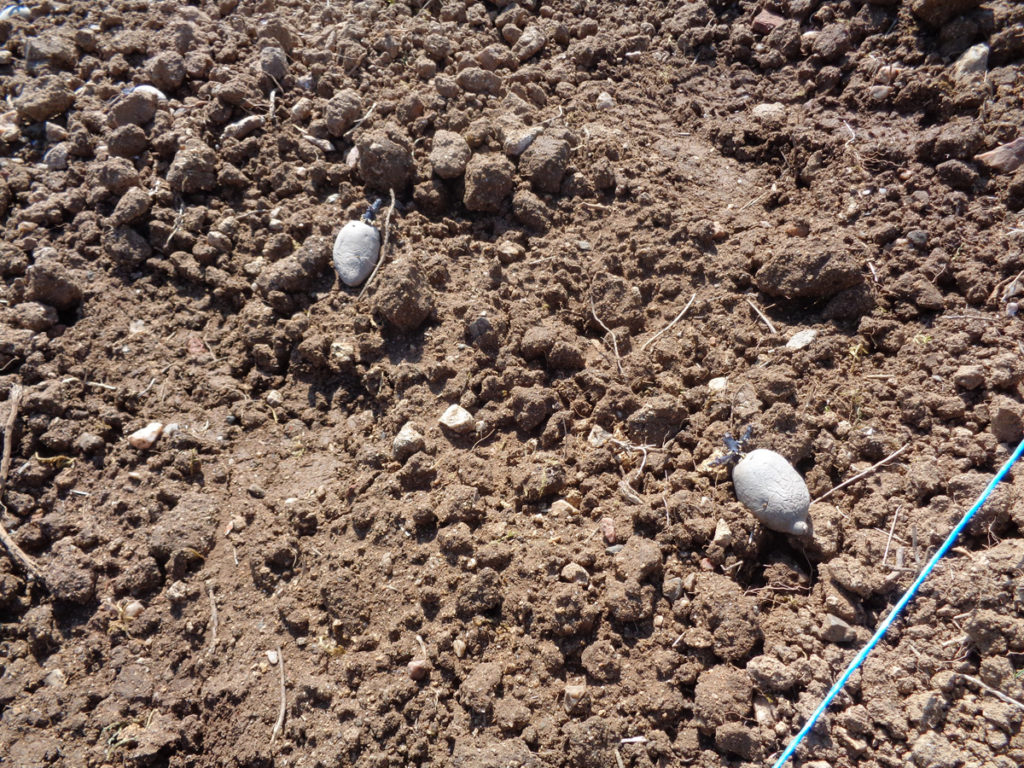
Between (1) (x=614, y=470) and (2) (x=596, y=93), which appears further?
(2) (x=596, y=93)

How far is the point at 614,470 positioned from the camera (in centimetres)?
231

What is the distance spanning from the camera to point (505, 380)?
246 centimetres

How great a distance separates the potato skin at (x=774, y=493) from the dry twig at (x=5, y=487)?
7.81 feet

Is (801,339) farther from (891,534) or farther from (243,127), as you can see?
(243,127)

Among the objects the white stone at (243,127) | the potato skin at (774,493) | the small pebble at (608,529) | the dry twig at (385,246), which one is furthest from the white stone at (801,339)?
the white stone at (243,127)

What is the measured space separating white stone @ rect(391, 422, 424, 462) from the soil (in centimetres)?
2

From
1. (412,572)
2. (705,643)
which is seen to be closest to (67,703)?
(412,572)

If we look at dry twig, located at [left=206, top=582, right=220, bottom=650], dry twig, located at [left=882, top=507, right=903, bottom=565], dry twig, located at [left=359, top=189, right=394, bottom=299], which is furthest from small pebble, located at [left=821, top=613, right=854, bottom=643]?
dry twig, located at [left=359, top=189, right=394, bottom=299]

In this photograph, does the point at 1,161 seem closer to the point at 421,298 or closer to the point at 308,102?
the point at 308,102

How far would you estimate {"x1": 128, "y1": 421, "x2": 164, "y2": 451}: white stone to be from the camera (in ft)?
8.17

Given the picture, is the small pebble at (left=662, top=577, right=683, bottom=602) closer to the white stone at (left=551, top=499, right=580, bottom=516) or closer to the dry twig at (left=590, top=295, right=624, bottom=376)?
the white stone at (left=551, top=499, right=580, bottom=516)

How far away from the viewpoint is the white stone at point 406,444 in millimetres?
2340

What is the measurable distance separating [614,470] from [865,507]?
804 millimetres

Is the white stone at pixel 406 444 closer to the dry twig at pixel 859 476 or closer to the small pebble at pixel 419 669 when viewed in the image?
the small pebble at pixel 419 669
